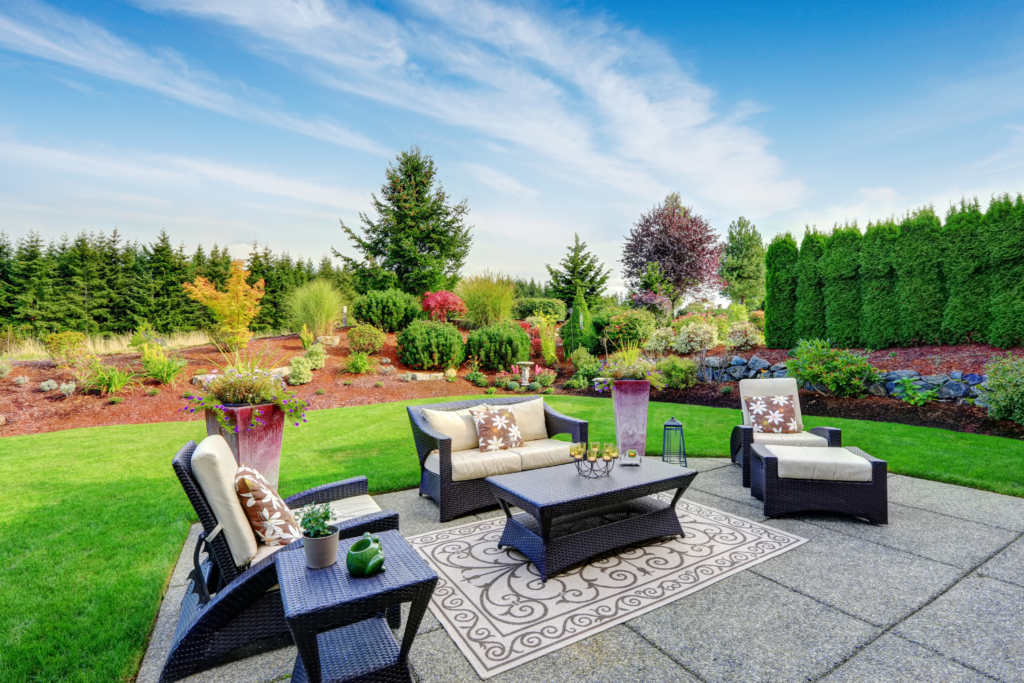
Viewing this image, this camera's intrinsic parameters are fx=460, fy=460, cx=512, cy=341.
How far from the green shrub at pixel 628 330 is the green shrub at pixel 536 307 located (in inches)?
138

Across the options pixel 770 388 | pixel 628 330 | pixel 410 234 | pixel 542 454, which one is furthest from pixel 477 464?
pixel 410 234

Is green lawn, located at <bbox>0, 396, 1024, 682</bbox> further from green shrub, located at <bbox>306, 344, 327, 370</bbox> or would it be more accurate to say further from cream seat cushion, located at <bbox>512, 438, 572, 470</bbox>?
green shrub, located at <bbox>306, 344, 327, 370</bbox>

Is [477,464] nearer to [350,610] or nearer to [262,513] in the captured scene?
[262,513]

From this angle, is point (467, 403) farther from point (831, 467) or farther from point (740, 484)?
point (831, 467)

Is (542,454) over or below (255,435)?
below

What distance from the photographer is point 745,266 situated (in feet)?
86.7

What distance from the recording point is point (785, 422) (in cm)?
449

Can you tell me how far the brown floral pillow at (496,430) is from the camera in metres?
4.20

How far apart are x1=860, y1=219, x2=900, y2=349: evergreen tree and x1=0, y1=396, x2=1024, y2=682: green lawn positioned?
353 cm

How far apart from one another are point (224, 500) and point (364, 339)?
927cm

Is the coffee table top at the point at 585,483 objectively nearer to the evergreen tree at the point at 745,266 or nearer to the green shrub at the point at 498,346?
the green shrub at the point at 498,346

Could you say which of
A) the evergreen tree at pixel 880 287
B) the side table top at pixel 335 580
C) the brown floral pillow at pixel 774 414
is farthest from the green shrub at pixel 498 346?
the side table top at pixel 335 580

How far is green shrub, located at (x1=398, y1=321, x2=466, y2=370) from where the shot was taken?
35.2 feet

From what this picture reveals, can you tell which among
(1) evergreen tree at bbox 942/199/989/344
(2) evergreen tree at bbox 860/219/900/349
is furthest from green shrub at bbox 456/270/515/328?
(1) evergreen tree at bbox 942/199/989/344
